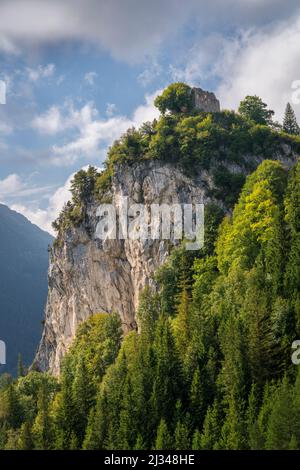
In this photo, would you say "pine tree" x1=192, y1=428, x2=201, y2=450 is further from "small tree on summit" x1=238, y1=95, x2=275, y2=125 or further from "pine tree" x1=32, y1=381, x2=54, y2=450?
"small tree on summit" x1=238, y1=95, x2=275, y2=125

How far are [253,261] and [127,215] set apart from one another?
27674 mm

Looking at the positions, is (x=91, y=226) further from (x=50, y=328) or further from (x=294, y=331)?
(x=294, y=331)

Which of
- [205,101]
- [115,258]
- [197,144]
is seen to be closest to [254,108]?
[205,101]

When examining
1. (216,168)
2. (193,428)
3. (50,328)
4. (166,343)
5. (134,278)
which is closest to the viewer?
(193,428)

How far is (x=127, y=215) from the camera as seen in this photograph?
270 ft

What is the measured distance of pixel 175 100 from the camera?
287 feet

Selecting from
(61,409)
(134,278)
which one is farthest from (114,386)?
(134,278)

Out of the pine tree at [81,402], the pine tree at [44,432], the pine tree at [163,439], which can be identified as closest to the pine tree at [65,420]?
the pine tree at [81,402]

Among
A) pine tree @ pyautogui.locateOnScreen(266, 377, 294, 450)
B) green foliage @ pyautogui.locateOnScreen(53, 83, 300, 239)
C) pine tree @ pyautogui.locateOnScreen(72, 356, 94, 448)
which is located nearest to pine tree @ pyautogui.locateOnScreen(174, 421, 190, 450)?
pine tree @ pyautogui.locateOnScreen(266, 377, 294, 450)

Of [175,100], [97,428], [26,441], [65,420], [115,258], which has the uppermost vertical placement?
[175,100]

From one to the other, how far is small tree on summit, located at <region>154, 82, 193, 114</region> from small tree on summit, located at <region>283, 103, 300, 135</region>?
22.5 m

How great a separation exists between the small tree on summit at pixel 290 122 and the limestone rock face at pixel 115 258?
2490 centimetres

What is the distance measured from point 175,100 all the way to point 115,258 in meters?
24.8

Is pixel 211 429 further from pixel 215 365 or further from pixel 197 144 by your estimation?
pixel 197 144
